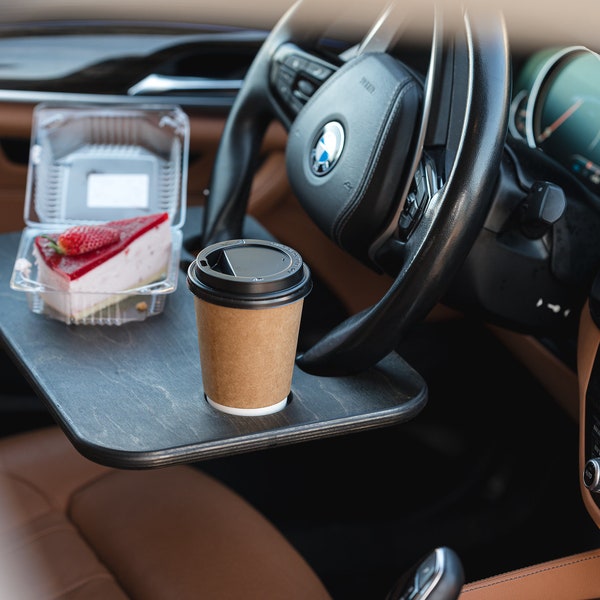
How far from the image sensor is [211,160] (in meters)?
1.91

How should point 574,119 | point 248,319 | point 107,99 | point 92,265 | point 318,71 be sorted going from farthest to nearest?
1. point 107,99
2. point 574,119
3. point 318,71
4. point 92,265
5. point 248,319

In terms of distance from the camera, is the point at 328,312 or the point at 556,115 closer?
the point at 556,115

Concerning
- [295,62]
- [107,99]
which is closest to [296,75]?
[295,62]

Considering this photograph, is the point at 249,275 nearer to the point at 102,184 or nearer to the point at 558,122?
the point at 102,184

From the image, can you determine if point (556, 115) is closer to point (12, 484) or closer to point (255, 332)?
point (255, 332)

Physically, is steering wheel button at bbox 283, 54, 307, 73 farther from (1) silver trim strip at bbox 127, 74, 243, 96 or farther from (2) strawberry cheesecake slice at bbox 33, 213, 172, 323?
(1) silver trim strip at bbox 127, 74, 243, 96

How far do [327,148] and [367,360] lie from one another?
0.31m

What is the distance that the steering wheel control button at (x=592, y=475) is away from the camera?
40.4 inches

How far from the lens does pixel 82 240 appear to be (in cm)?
112

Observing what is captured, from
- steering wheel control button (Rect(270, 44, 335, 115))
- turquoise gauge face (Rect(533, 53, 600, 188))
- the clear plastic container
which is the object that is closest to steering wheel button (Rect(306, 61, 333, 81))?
steering wheel control button (Rect(270, 44, 335, 115))

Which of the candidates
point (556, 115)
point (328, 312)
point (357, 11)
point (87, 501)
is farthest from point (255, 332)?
point (328, 312)

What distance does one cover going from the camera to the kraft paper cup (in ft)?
2.80

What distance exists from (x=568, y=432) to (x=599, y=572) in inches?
22.6

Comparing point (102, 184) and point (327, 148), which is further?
point (102, 184)
